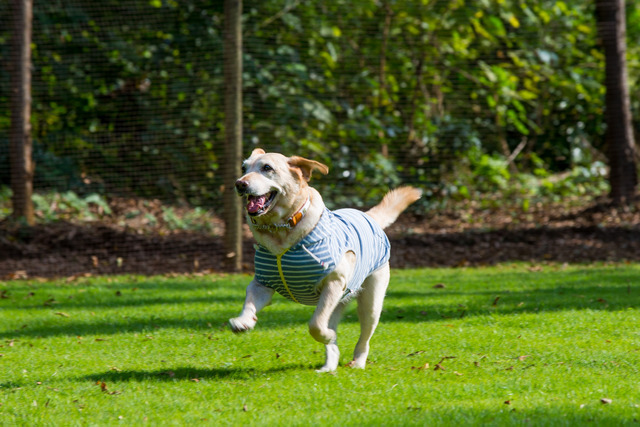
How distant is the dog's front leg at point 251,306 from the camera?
405cm

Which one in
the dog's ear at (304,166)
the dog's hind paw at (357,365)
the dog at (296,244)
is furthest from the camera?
the dog's hind paw at (357,365)

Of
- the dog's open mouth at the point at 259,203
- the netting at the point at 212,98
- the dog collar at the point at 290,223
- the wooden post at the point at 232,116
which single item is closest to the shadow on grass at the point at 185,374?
the dog collar at the point at 290,223

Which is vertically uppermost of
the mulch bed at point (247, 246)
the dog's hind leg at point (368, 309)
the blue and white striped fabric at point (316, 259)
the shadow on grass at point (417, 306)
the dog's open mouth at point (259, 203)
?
the dog's open mouth at point (259, 203)

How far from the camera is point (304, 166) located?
14.7 feet

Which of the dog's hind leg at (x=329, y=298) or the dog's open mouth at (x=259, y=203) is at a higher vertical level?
the dog's open mouth at (x=259, y=203)

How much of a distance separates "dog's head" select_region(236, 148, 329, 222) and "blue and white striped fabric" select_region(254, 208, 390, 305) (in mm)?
221

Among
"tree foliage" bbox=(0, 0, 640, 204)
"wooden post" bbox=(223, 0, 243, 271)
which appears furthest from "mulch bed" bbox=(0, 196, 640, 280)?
"tree foliage" bbox=(0, 0, 640, 204)

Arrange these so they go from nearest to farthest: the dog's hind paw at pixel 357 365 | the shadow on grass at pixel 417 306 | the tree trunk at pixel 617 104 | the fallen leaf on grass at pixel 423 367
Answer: the fallen leaf on grass at pixel 423 367 → the dog's hind paw at pixel 357 365 → the shadow on grass at pixel 417 306 → the tree trunk at pixel 617 104

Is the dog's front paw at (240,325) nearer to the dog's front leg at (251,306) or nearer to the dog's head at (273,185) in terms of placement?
the dog's front leg at (251,306)

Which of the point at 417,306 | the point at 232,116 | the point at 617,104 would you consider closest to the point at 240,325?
Result: the point at 417,306

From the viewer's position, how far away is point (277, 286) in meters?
4.45

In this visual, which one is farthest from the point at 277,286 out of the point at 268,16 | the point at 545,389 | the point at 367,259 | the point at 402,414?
the point at 268,16

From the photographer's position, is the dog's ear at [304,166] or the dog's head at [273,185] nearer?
the dog's head at [273,185]

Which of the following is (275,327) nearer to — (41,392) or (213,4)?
(41,392)
